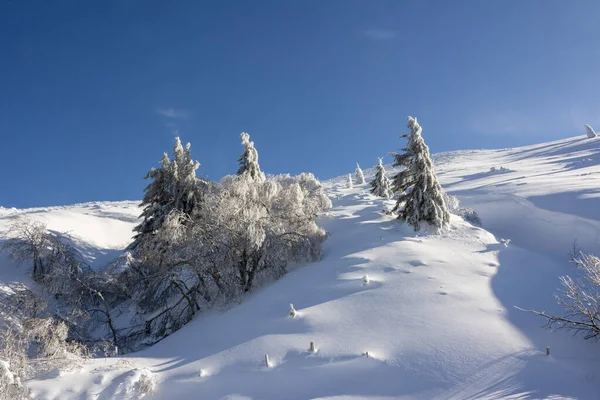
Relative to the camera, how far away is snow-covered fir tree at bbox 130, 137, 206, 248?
21.6 m

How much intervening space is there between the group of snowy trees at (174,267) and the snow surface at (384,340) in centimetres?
152

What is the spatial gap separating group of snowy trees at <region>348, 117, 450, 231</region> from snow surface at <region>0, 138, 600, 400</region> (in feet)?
5.31

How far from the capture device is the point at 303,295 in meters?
12.3

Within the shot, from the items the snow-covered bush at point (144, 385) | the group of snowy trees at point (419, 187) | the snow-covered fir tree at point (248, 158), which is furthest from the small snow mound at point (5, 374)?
the snow-covered fir tree at point (248, 158)

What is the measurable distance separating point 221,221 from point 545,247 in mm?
16945

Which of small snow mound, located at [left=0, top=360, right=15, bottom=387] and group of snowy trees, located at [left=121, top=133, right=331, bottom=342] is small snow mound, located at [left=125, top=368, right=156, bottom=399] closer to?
small snow mound, located at [left=0, top=360, right=15, bottom=387]

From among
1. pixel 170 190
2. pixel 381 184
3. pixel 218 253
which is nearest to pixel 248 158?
pixel 170 190

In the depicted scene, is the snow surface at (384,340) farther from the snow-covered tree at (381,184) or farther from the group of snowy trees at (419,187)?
the snow-covered tree at (381,184)

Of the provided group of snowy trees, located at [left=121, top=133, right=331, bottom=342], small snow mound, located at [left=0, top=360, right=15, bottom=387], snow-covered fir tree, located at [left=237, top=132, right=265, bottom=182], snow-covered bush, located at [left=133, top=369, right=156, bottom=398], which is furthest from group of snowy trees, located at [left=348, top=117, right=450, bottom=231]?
small snow mound, located at [left=0, top=360, right=15, bottom=387]

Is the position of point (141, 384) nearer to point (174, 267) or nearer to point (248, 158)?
point (174, 267)

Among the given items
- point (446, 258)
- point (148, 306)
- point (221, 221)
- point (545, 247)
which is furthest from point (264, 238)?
point (545, 247)

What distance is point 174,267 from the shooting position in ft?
48.0

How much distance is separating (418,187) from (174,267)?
43.0ft

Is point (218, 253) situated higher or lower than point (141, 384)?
higher
